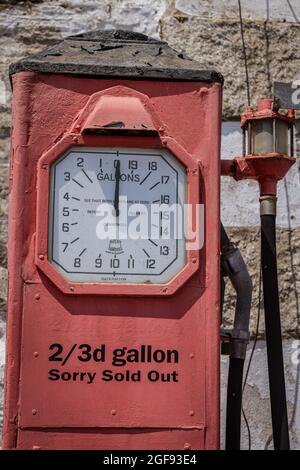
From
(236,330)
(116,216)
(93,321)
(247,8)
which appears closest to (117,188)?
(116,216)

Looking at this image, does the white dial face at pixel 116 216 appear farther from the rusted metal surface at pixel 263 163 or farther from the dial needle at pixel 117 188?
the rusted metal surface at pixel 263 163

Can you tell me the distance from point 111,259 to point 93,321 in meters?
0.18

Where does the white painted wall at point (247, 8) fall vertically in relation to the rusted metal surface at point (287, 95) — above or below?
above

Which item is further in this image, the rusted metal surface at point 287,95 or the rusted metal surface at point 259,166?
the rusted metal surface at point 287,95

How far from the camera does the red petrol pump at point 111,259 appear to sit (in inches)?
91.6

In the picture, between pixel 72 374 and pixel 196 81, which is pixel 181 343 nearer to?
pixel 72 374

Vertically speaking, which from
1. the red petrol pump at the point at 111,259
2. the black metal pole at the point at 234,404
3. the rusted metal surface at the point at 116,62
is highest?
the rusted metal surface at the point at 116,62

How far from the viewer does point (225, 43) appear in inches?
143

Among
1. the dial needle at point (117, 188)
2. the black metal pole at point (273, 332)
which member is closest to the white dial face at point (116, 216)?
the dial needle at point (117, 188)

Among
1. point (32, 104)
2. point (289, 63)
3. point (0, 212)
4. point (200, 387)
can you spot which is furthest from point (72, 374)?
point (289, 63)

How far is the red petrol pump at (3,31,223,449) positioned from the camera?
233 cm

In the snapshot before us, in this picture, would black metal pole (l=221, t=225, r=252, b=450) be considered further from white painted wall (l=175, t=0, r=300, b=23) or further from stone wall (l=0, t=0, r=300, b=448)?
white painted wall (l=175, t=0, r=300, b=23)

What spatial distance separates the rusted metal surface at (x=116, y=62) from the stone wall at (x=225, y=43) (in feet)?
3.05

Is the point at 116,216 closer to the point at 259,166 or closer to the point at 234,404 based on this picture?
the point at 259,166
